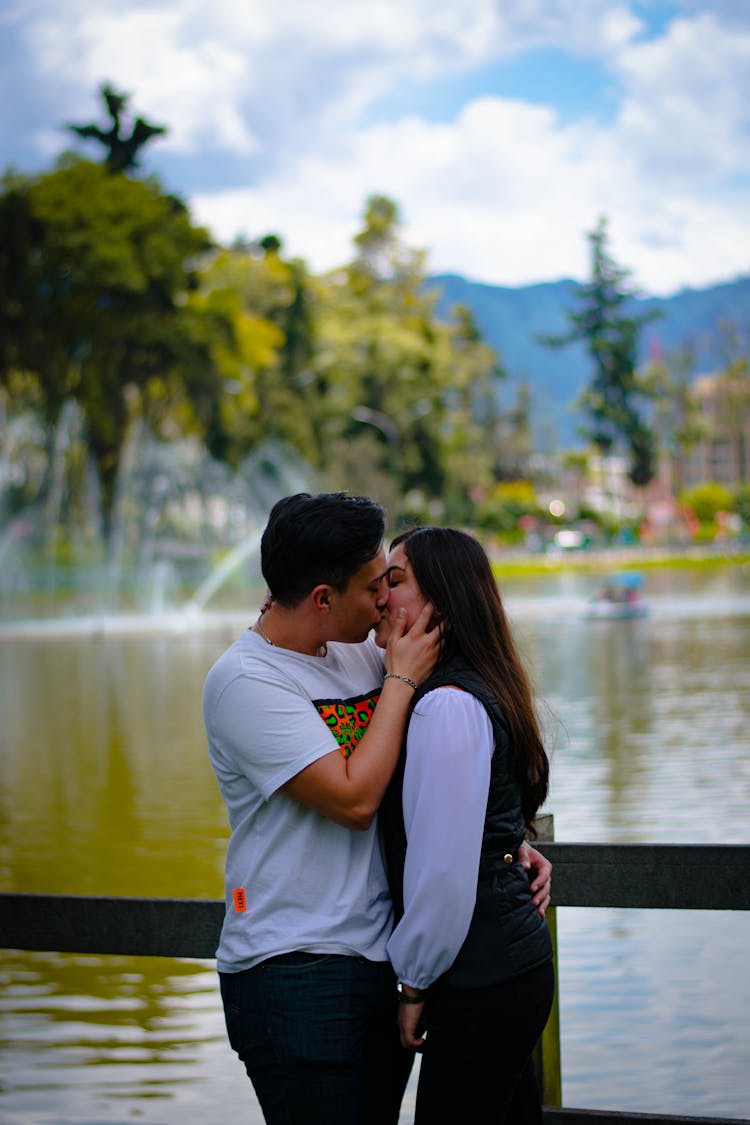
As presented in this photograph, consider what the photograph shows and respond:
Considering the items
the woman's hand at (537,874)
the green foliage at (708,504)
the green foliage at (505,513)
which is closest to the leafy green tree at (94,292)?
the green foliage at (505,513)

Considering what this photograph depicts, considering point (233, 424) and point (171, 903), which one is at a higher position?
point (233, 424)

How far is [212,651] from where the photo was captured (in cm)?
2348

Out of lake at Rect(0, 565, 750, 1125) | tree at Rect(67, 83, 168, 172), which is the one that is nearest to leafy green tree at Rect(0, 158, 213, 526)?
tree at Rect(67, 83, 168, 172)

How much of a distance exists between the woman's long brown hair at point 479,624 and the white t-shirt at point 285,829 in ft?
0.66

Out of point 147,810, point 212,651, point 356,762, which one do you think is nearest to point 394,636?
point 356,762

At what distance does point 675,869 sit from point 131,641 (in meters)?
24.6

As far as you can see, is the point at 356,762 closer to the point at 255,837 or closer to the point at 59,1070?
the point at 255,837

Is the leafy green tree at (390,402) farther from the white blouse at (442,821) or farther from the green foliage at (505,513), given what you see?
the white blouse at (442,821)

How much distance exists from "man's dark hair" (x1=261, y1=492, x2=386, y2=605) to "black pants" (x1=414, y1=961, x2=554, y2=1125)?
2.08 feet

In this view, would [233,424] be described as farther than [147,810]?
Yes

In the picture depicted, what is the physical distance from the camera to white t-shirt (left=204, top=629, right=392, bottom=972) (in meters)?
2.48

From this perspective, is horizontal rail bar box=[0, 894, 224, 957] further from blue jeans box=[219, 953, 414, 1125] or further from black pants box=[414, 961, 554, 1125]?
black pants box=[414, 961, 554, 1125]

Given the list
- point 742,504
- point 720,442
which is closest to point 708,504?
point 742,504

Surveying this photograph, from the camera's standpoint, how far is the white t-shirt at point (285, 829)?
248cm
